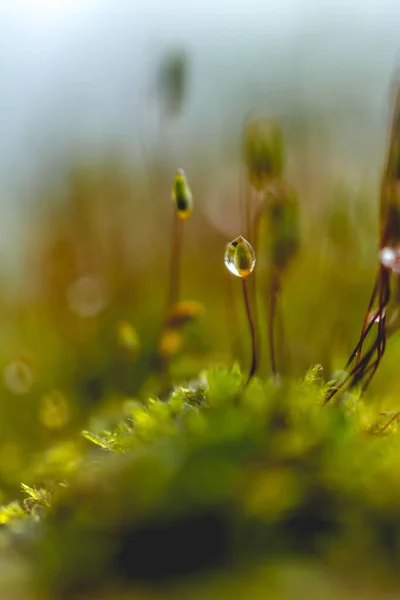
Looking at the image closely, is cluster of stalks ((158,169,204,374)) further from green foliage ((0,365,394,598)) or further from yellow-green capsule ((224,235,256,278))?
green foliage ((0,365,394,598))

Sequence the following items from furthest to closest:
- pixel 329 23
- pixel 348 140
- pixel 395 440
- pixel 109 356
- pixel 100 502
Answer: pixel 329 23
pixel 348 140
pixel 109 356
pixel 395 440
pixel 100 502

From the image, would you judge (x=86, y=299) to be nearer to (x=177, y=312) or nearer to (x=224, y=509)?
(x=177, y=312)

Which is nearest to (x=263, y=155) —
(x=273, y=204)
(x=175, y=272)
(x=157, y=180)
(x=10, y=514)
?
(x=273, y=204)

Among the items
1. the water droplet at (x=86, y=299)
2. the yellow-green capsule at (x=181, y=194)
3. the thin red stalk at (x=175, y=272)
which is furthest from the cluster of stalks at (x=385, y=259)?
the water droplet at (x=86, y=299)

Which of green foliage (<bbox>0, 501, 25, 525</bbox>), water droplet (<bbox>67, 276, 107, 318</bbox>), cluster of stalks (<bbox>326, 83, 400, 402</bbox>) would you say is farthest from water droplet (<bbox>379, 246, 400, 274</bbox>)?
water droplet (<bbox>67, 276, 107, 318</bbox>)

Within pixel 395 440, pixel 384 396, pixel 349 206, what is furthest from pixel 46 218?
pixel 395 440

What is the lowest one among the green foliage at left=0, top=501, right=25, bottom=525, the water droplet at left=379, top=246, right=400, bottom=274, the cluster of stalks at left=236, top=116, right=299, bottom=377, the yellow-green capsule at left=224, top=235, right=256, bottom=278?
the green foliage at left=0, top=501, right=25, bottom=525

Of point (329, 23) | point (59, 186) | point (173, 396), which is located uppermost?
point (329, 23)

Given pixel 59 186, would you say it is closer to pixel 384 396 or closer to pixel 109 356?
pixel 109 356
